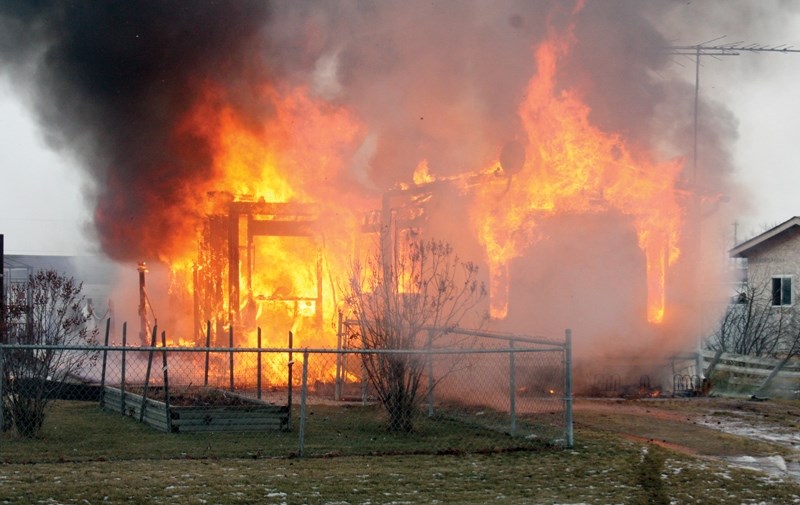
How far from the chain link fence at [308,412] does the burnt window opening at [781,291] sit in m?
16.2

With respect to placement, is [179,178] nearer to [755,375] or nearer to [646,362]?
[646,362]

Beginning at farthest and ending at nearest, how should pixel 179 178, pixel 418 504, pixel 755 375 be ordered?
1. pixel 179 178
2. pixel 755 375
3. pixel 418 504

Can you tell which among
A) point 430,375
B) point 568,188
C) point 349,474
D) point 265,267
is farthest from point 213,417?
point 265,267

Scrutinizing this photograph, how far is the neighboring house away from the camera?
32.0 metres

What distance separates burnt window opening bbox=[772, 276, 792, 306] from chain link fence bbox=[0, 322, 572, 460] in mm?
16156

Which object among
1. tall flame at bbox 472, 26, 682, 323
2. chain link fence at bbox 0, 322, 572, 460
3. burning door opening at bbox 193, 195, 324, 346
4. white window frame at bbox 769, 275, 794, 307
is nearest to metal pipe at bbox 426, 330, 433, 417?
chain link fence at bbox 0, 322, 572, 460

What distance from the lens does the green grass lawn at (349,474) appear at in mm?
9102

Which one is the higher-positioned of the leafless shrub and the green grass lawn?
the leafless shrub

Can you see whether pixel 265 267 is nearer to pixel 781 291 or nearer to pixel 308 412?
pixel 308 412

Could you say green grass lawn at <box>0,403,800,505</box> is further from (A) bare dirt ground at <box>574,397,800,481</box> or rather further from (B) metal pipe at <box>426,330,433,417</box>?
(B) metal pipe at <box>426,330,433,417</box>

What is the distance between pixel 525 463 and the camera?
1116 centimetres

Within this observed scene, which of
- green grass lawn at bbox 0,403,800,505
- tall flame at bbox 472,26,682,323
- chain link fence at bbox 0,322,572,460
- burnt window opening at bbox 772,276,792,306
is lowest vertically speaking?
green grass lawn at bbox 0,403,800,505

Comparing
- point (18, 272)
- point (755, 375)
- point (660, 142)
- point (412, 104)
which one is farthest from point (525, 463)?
point (18, 272)

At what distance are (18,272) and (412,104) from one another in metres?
46.1
